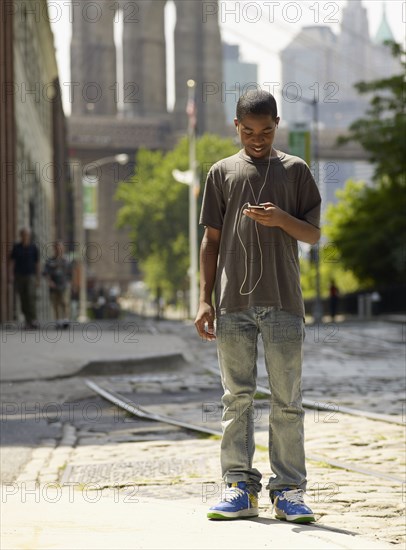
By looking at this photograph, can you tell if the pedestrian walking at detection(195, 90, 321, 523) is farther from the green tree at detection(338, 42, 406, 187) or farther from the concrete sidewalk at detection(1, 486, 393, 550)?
the green tree at detection(338, 42, 406, 187)

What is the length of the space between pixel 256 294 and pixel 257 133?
0.68 metres

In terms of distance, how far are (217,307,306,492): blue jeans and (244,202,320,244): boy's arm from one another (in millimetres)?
336

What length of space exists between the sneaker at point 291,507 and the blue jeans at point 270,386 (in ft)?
0.12

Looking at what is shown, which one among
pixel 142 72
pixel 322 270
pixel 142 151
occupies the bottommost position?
pixel 322 270

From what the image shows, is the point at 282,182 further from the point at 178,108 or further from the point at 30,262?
the point at 178,108

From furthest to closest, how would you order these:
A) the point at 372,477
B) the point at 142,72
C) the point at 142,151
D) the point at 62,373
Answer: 1. the point at 142,72
2. the point at 142,151
3. the point at 62,373
4. the point at 372,477

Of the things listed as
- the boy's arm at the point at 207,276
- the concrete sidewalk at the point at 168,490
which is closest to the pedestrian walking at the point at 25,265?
the concrete sidewalk at the point at 168,490

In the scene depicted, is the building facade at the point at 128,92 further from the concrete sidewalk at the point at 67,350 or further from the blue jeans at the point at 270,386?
→ the blue jeans at the point at 270,386

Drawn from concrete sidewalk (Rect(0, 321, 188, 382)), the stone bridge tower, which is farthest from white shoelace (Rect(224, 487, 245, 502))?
the stone bridge tower

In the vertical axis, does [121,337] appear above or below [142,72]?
below

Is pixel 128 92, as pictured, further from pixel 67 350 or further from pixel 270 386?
pixel 270 386

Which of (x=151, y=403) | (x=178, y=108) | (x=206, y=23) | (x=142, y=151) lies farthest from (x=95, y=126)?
(x=151, y=403)

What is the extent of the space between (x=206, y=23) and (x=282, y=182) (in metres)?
135

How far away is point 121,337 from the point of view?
61.9 ft
